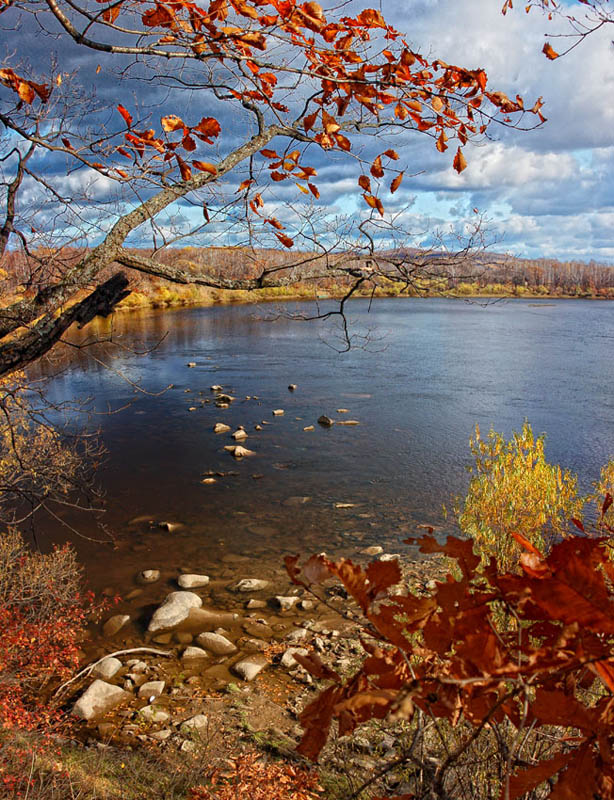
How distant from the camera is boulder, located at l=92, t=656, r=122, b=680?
5.80m

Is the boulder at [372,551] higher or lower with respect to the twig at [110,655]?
higher

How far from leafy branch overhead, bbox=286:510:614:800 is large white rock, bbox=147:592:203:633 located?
20.0 feet

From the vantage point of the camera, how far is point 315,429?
48.2 feet

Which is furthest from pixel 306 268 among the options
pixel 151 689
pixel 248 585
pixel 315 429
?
pixel 315 429

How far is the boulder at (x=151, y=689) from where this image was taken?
17.8 feet

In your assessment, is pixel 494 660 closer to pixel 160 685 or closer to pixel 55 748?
pixel 55 748

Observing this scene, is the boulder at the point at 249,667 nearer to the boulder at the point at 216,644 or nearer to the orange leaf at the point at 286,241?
the boulder at the point at 216,644

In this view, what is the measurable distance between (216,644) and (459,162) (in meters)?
5.46

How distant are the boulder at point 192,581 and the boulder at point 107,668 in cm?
176

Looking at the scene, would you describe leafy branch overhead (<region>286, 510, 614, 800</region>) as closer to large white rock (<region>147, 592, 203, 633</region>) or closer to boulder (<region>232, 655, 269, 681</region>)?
boulder (<region>232, 655, 269, 681</region>)

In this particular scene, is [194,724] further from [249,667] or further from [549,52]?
[549,52]

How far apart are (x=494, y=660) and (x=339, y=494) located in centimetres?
993

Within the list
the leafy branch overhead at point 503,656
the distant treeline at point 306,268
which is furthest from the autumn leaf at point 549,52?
the leafy branch overhead at point 503,656

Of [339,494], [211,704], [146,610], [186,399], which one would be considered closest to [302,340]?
[186,399]
